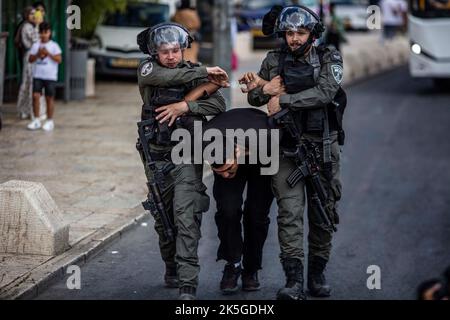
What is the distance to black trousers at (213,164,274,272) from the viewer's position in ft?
24.8

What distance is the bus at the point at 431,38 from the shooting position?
21797mm

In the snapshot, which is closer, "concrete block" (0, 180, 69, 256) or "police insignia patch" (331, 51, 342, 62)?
"police insignia patch" (331, 51, 342, 62)

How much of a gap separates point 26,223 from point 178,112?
6.16 feet

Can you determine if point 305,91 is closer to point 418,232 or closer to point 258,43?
point 418,232

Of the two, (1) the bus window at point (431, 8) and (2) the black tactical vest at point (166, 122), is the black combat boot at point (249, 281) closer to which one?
(2) the black tactical vest at point (166, 122)

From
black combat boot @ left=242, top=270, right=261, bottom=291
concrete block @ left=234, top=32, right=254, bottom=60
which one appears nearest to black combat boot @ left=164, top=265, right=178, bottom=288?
black combat boot @ left=242, top=270, right=261, bottom=291

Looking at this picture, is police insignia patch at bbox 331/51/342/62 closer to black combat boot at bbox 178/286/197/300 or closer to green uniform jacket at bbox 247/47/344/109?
green uniform jacket at bbox 247/47/344/109

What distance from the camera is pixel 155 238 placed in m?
9.85

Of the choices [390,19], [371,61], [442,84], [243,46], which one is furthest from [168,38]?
[390,19]

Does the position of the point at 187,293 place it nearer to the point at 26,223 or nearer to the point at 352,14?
the point at 26,223

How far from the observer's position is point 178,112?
7.38 metres

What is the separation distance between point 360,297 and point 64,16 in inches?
453

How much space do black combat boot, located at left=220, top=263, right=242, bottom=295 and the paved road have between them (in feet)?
0.20
